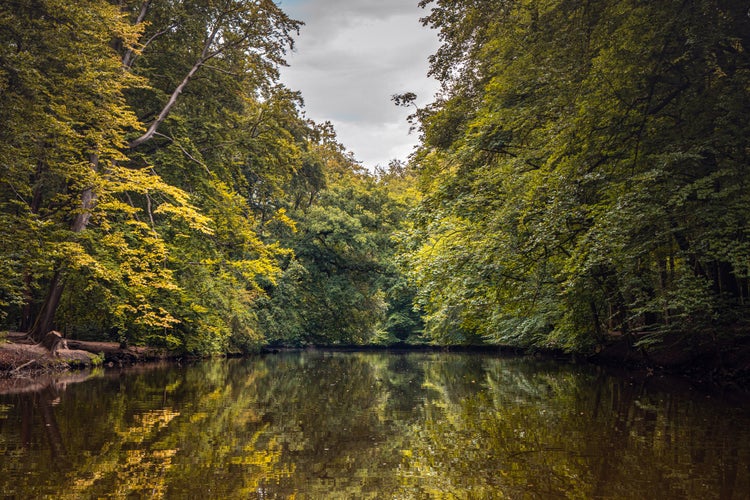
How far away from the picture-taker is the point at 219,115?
19.6 metres

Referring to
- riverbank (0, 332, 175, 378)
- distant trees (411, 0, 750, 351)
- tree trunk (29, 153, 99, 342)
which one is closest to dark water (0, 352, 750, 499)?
distant trees (411, 0, 750, 351)

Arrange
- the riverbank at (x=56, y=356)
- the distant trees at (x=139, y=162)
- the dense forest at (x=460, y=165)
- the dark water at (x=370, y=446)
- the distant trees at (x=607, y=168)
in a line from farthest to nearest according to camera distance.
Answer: the riverbank at (x=56, y=356) → the distant trees at (x=139, y=162) → the dense forest at (x=460, y=165) → the distant trees at (x=607, y=168) → the dark water at (x=370, y=446)

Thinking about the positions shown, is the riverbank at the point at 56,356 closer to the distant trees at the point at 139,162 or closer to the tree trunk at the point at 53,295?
the tree trunk at the point at 53,295

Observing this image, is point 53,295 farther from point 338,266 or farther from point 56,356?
point 338,266

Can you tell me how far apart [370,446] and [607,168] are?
7853 mm

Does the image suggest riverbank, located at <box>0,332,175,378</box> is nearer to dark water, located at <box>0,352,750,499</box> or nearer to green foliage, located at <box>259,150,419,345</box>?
dark water, located at <box>0,352,750,499</box>

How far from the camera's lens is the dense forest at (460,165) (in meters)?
9.61

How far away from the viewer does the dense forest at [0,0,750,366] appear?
961 centimetres

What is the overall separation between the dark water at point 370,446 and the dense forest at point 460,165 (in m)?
3.38

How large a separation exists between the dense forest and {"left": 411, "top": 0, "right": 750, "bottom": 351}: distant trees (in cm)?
5

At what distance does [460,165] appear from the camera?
15.7 metres

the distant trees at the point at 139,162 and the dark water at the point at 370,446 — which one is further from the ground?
the distant trees at the point at 139,162

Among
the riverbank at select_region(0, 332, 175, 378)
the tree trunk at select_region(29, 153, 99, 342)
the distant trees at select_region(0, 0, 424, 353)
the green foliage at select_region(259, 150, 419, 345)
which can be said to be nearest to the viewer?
the distant trees at select_region(0, 0, 424, 353)

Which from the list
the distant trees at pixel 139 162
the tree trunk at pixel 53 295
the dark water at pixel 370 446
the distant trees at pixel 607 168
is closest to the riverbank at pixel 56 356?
the tree trunk at pixel 53 295
